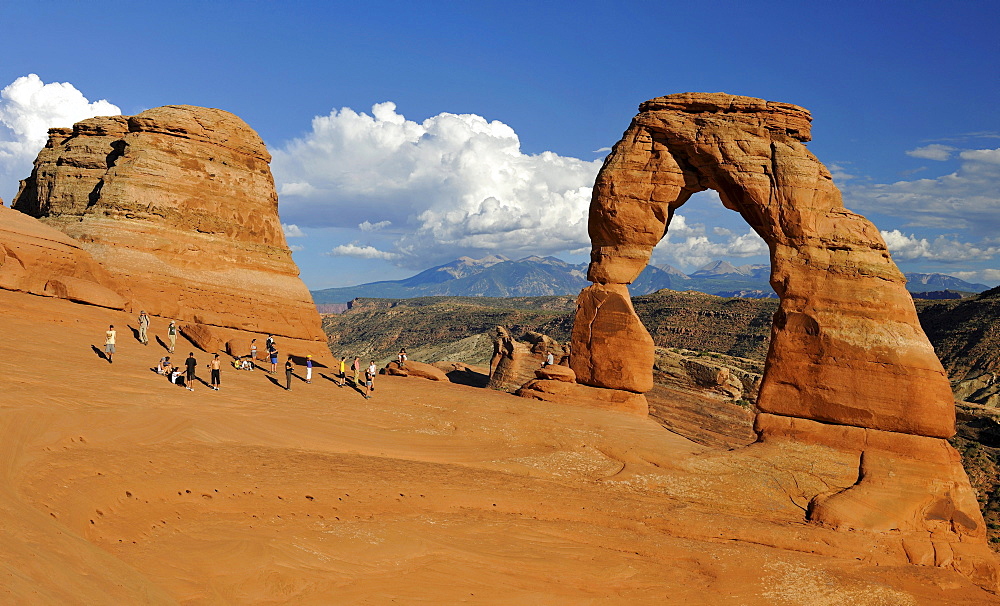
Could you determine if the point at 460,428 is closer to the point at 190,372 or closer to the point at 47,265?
Answer: the point at 190,372

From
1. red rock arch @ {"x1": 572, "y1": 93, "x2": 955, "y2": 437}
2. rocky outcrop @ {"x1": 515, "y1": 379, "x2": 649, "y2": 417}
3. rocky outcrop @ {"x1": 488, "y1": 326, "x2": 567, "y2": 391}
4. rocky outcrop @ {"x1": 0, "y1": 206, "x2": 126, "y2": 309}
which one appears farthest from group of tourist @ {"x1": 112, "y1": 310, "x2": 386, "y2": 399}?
rocky outcrop @ {"x1": 488, "y1": 326, "x2": 567, "y2": 391}

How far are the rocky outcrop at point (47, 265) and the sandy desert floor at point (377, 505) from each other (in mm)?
3699

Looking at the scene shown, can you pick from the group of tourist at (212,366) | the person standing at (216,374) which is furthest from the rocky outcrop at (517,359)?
the person standing at (216,374)

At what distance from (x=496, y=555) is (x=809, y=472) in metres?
11.2

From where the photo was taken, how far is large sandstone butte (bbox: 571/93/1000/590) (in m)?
18.8

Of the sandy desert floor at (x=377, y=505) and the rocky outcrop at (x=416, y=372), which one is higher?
the rocky outcrop at (x=416, y=372)

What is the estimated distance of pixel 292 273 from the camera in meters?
36.2

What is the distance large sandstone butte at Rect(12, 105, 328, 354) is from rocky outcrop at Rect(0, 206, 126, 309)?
127 centimetres

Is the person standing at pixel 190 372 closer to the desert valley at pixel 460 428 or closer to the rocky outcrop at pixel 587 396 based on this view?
the desert valley at pixel 460 428

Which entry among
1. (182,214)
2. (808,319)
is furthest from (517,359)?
(808,319)

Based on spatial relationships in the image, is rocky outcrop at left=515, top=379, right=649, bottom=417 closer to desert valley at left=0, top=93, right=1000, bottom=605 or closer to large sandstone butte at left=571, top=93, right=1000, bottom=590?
desert valley at left=0, top=93, right=1000, bottom=605

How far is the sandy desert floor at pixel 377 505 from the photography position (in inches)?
440

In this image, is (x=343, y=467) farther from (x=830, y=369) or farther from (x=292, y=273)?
(x=292, y=273)

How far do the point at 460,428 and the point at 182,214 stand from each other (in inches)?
776
